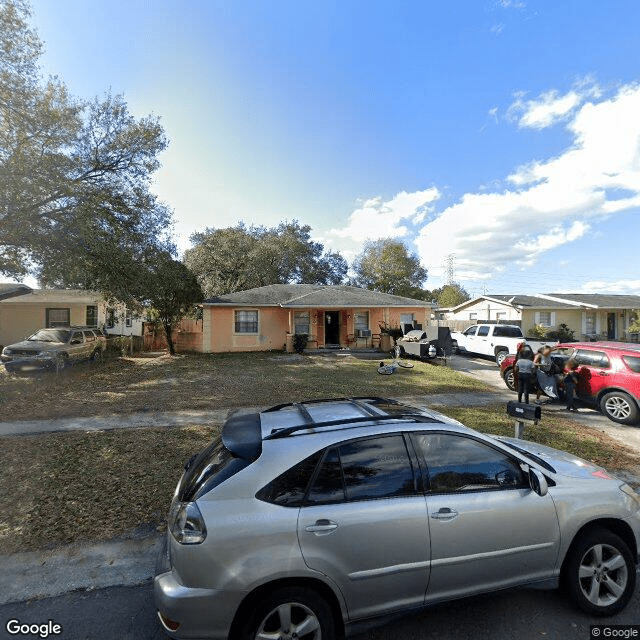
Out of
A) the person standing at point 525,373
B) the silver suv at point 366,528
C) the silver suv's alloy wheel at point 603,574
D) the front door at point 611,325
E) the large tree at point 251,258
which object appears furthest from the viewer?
the large tree at point 251,258

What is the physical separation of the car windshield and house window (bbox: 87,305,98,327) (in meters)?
10.9

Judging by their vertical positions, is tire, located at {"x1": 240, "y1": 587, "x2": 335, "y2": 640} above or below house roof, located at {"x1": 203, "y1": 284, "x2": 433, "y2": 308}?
below

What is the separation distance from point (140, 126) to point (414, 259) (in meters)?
31.5

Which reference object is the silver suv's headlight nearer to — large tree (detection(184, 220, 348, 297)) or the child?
Answer: the child

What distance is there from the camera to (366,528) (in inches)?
91.2

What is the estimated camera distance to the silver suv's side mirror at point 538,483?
2.67m

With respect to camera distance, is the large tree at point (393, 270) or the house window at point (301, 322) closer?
the house window at point (301, 322)

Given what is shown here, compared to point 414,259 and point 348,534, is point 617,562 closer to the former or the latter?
point 348,534

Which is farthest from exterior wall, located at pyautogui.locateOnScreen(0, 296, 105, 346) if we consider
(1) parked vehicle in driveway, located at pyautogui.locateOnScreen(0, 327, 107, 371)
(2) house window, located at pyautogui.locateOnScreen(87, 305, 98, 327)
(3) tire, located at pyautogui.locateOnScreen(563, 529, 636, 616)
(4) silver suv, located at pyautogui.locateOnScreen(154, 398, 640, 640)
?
(3) tire, located at pyautogui.locateOnScreen(563, 529, 636, 616)

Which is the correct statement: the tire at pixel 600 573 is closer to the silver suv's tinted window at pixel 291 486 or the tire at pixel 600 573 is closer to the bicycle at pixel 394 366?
the silver suv's tinted window at pixel 291 486

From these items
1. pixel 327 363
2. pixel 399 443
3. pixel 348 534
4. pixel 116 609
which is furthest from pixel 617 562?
pixel 327 363

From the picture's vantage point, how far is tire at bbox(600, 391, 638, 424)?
7.69m

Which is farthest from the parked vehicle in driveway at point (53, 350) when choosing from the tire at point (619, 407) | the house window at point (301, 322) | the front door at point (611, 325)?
the front door at point (611, 325)

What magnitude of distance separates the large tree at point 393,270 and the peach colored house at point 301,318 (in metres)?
16.9
